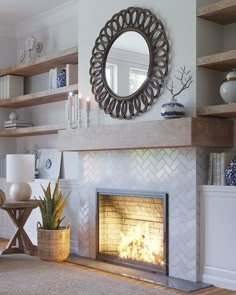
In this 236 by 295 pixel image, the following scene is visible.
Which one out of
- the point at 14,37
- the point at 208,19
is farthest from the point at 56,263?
the point at 14,37

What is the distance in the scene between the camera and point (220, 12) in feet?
12.9

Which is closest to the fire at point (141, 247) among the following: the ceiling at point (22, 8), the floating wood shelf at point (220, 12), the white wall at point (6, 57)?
the floating wood shelf at point (220, 12)

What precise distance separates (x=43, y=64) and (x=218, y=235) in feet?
9.74

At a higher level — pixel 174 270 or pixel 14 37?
pixel 14 37

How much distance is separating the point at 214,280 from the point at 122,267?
0.96 meters

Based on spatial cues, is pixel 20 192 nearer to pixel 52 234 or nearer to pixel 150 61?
pixel 52 234

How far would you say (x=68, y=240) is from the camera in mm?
4895

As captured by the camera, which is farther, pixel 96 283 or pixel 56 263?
pixel 56 263

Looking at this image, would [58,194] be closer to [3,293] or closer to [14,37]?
[3,293]

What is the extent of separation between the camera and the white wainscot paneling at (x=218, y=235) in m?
3.84

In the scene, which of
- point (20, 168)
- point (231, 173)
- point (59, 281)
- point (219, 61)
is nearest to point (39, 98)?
point (20, 168)

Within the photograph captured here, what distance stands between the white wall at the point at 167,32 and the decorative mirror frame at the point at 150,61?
0.06 metres

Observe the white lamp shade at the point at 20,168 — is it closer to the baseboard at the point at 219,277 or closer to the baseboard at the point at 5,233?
the baseboard at the point at 5,233

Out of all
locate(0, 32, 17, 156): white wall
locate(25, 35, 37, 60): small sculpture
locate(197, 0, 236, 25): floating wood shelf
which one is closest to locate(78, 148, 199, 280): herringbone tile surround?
locate(197, 0, 236, 25): floating wood shelf
